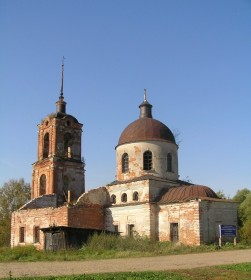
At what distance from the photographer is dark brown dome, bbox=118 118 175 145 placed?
29438 millimetres

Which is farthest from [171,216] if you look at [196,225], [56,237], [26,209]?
[26,209]

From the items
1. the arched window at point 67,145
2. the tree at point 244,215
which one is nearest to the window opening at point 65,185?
the arched window at point 67,145

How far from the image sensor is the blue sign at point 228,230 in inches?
947

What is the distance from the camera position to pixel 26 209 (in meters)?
30.7

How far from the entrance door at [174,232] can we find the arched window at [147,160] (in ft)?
15.8

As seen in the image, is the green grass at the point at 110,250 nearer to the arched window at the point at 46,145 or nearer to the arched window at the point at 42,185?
A: the arched window at the point at 42,185

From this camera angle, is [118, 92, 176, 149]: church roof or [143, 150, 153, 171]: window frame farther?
[118, 92, 176, 149]: church roof

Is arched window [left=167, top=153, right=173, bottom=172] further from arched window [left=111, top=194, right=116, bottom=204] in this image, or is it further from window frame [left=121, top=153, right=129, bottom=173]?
arched window [left=111, top=194, right=116, bottom=204]

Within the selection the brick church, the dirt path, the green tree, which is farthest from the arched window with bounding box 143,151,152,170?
the green tree

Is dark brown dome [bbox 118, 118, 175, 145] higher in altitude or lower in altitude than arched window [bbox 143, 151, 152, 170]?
higher

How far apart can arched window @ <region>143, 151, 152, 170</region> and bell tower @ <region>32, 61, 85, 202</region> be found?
6726 millimetres

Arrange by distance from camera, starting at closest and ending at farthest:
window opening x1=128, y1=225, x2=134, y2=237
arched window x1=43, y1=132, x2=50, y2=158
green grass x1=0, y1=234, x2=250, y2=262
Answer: green grass x1=0, y1=234, x2=250, y2=262 → window opening x1=128, y1=225, x2=134, y2=237 → arched window x1=43, y1=132, x2=50, y2=158

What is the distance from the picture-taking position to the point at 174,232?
1009 inches

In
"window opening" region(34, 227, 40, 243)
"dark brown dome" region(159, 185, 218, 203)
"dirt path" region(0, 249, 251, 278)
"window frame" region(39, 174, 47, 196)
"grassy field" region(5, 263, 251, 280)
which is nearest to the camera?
"grassy field" region(5, 263, 251, 280)
